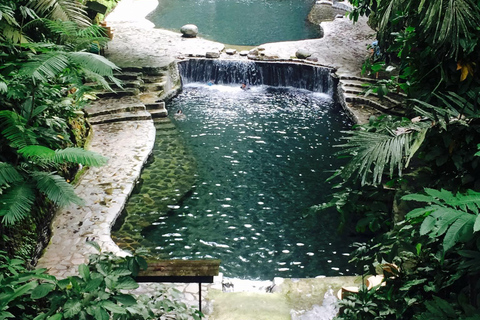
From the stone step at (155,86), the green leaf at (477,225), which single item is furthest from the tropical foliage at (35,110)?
the stone step at (155,86)

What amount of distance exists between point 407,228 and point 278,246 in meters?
5.17

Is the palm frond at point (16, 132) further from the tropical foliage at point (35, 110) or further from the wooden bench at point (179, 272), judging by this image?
the wooden bench at point (179, 272)

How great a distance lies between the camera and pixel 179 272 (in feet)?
15.1

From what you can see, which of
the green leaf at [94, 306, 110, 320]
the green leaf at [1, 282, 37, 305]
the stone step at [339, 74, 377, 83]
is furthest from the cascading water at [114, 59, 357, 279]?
the green leaf at [1, 282, 37, 305]

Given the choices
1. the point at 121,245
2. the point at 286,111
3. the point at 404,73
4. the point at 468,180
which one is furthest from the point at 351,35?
the point at 468,180

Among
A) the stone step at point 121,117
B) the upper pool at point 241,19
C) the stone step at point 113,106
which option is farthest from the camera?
the upper pool at point 241,19

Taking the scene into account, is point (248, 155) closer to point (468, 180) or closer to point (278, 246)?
point (278, 246)

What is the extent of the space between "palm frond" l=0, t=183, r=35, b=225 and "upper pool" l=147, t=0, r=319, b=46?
1676 centimetres

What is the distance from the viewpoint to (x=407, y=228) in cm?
352

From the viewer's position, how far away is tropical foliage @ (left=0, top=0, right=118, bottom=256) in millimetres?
4375

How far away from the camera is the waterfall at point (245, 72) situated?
16.7 meters

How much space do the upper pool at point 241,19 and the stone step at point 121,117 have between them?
8660 millimetres

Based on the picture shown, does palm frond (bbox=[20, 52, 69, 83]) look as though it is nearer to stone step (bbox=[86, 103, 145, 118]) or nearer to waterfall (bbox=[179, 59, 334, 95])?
stone step (bbox=[86, 103, 145, 118])

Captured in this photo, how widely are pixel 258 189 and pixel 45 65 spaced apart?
642cm
